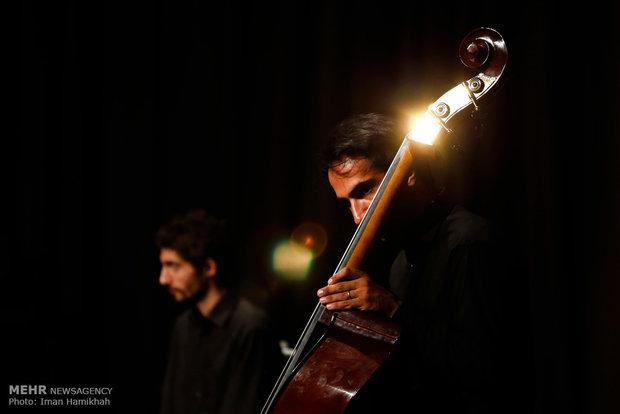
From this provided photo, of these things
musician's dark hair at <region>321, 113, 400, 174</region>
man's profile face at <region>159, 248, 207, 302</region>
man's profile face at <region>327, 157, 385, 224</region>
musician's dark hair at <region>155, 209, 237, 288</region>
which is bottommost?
man's profile face at <region>159, 248, 207, 302</region>

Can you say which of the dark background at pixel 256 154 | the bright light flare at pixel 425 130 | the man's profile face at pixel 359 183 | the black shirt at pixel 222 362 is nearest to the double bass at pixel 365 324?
the bright light flare at pixel 425 130

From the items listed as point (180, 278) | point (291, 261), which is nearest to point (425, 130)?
point (291, 261)

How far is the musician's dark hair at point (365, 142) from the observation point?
57.4 inches

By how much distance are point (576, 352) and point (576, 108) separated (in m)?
0.99

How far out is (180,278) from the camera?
7.29ft

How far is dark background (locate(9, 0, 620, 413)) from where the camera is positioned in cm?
202

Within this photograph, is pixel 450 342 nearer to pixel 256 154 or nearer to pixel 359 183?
pixel 359 183

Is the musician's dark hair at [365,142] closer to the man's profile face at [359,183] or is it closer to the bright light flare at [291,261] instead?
the man's profile face at [359,183]

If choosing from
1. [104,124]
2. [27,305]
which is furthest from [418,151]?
[27,305]

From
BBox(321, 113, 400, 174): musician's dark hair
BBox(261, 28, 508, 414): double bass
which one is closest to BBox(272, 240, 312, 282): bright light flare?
BBox(321, 113, 400, 174): musician's dark hair

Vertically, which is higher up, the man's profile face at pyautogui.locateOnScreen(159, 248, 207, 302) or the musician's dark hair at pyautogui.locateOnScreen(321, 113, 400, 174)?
the musician's dark hair at pyautogui.locateOnScreen(321, 113, 400, 174)

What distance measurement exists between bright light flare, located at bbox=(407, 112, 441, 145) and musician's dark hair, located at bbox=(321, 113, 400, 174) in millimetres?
267

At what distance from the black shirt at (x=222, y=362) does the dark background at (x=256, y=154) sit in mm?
199

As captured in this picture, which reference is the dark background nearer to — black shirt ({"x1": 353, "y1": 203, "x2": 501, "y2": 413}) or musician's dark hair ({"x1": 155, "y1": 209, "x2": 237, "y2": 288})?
musician's dark hair ({"x1": 155, "y1": 209, "x2": 237, "y2": 288})
